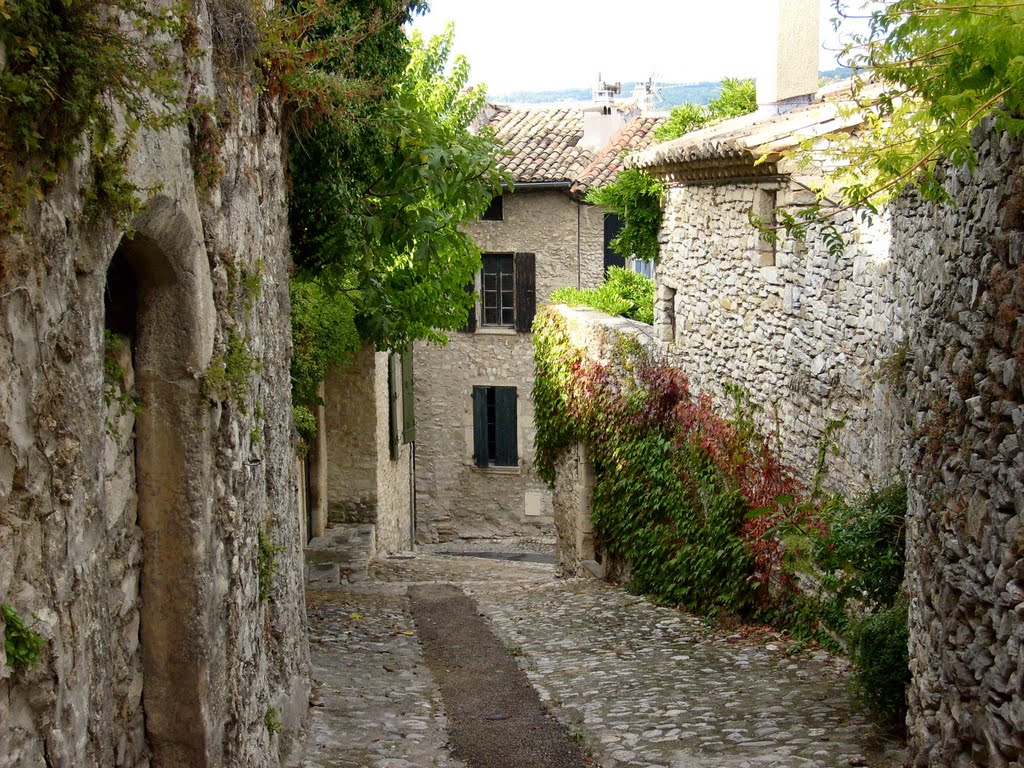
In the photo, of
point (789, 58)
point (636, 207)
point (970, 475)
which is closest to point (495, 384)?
point (636, 207)

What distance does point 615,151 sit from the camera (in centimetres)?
2141

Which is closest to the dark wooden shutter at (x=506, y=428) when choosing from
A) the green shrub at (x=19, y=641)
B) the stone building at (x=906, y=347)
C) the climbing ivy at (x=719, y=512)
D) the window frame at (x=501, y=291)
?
the window frame at (x=501, y=291)

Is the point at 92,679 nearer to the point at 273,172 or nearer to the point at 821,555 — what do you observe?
the point at 273,172

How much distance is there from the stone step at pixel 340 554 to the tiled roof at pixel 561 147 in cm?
745

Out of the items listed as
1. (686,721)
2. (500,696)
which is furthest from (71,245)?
(500,696)

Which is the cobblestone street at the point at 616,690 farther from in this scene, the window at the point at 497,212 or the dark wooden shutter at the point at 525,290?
the window at the point at 497,212

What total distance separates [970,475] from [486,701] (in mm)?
4473

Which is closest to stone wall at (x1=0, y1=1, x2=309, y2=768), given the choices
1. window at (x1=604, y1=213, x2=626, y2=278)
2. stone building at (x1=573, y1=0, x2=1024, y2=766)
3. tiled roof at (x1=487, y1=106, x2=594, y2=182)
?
stone building at (x1=573, y1=0, x2=1024, y2=766)

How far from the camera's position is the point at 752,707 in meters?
7.27

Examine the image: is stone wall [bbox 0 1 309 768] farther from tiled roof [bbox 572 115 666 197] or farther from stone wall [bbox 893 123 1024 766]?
tiled roof [bbox 572 115 666 197]

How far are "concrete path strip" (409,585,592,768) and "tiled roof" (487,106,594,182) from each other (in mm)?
11469

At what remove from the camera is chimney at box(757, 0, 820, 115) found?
10.7 metres

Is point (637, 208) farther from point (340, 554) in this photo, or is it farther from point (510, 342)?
point (510, 342)

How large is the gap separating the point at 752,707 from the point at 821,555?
1067mm
